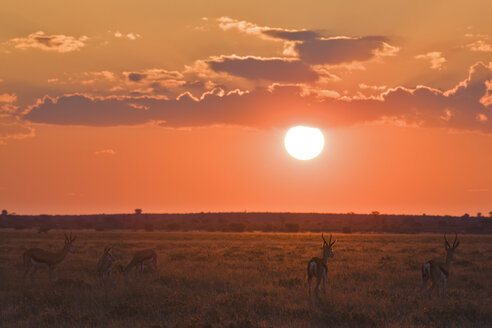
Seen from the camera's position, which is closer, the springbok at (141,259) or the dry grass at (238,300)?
the dry grass at (238,300)

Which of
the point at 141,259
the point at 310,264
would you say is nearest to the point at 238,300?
the point at 310,264

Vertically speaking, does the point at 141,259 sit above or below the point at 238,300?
above

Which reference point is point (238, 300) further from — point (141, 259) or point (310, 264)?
point (141, 259)

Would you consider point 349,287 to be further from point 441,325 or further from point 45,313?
point 45,313

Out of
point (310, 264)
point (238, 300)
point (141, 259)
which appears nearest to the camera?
point (238, 300)

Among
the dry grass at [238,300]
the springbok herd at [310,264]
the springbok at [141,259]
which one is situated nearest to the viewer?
the dry grass at [238,300]

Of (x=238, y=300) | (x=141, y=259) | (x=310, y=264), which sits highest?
(x=310, y=264)

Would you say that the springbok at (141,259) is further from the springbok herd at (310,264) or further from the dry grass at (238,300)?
the dry grass at (238,300)

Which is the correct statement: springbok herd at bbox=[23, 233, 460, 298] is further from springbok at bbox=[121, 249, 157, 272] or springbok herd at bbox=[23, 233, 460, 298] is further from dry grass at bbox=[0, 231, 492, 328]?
dry grass at bbox=[0, 231, 492, 328]

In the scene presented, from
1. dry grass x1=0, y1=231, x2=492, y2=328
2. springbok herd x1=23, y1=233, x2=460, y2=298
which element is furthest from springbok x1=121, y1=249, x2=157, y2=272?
dry grass x1=0, y1=231, x2=492, y2=328

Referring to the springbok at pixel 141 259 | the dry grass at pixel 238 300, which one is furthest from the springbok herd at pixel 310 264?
the dry grass at pixel 238 300

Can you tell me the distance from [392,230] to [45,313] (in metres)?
97.9

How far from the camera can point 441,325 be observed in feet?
46.0

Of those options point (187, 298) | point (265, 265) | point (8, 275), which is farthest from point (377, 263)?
point (8, 275)
